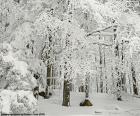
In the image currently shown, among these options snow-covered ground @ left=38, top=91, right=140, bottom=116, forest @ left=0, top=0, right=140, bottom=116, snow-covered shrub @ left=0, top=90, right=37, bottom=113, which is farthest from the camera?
snow-covered ground @ left=38, top=91, right=140, bottom=116

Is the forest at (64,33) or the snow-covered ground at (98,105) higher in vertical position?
the forest at (64,33)

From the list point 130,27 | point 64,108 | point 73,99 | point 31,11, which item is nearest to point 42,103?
point 64,108

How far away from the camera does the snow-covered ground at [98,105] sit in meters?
17.2

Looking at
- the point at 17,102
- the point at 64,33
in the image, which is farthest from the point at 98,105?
the point at 17,102

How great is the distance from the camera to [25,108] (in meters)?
11.0

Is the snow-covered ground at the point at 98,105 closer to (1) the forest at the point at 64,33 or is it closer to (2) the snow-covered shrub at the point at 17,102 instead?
(1) the forest at the point at 64,33

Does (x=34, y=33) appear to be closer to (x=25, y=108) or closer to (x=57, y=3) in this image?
(x=57, y=3)

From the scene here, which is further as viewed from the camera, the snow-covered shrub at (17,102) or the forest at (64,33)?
the forest at (64,33)

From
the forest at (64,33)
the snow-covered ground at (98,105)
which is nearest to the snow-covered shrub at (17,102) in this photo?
the forest at (64,33)

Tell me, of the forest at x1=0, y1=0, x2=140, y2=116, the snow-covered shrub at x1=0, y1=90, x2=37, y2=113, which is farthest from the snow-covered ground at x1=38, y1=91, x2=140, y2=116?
the snow-covered shrub at x1=0, y1=90, x2=37, y2=113

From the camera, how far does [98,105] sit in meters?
21.3

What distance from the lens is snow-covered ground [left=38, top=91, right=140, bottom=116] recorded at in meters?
Answer: 17.2

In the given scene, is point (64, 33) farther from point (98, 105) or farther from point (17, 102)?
point (98, 105)

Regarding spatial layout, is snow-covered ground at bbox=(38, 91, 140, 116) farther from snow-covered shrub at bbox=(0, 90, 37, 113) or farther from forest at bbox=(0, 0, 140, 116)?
snow-covered shrub at bbox=(0, 90, 37, 113)
